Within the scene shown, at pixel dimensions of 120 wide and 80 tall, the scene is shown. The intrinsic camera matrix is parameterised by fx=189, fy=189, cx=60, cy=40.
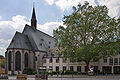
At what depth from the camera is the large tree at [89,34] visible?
1794 inches

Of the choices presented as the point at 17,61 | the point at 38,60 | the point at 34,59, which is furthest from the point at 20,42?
the point at 38,60

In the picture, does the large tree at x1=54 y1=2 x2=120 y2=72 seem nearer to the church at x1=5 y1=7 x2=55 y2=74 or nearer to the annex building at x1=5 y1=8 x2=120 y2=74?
the annex building at x1=5 y1=8 x2=120 y2=74

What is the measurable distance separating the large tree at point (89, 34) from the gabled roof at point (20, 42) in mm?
25234

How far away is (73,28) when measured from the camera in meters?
49.3

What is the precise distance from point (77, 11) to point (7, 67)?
36.3 metres

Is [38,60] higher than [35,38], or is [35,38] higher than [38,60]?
[35,38]

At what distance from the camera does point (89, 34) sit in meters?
49.1

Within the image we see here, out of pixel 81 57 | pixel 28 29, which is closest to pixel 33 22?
pixel 28 29

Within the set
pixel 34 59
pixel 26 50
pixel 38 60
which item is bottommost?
pixel 38 60

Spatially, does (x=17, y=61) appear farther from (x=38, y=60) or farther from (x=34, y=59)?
(x=38, y=60)

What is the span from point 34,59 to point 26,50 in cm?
568

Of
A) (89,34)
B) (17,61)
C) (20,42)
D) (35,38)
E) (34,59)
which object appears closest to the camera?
(89,34)

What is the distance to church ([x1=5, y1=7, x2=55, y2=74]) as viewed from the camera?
69.8 m

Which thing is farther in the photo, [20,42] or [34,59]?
[34,59]
